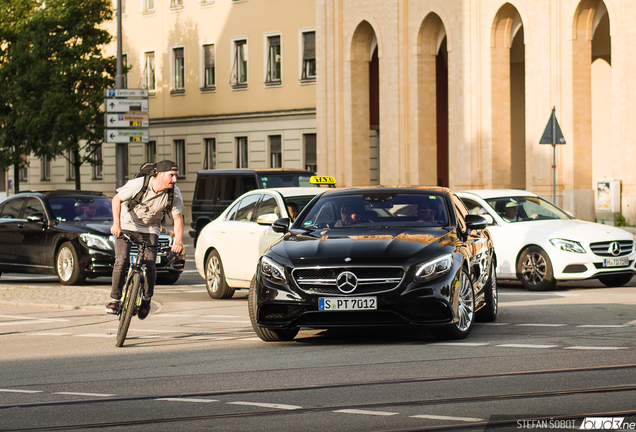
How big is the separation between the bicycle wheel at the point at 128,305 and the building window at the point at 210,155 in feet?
132

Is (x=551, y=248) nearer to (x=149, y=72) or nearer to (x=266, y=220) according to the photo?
(x=266, y=220)

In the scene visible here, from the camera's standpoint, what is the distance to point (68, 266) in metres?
19.2

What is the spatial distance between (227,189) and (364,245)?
16.9 m

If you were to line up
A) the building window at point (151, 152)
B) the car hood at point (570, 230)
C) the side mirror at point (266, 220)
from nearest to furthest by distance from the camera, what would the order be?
the side mirror at point (266, 220) < the car hood at point (570, 230) < the building window at point (151, 152)

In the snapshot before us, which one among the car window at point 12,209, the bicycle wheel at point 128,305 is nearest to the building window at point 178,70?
the car window at point 12,209

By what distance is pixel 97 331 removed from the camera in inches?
481

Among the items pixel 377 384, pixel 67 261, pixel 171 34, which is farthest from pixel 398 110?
pixel 377 384

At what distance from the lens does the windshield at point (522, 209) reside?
683 inches

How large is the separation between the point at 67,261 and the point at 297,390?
12204 mm

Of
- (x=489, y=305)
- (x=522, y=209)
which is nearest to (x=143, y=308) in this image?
(x=489, y=305)

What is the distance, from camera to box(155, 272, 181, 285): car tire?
19631 mm

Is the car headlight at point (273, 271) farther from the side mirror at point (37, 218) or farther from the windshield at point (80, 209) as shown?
the side mirror at point (37, 218)

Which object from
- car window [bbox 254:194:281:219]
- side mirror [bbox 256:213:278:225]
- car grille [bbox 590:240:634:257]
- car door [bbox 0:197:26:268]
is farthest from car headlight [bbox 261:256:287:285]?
car door [bbox 0:197:26:268]

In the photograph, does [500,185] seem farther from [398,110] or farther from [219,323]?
[219,323]
